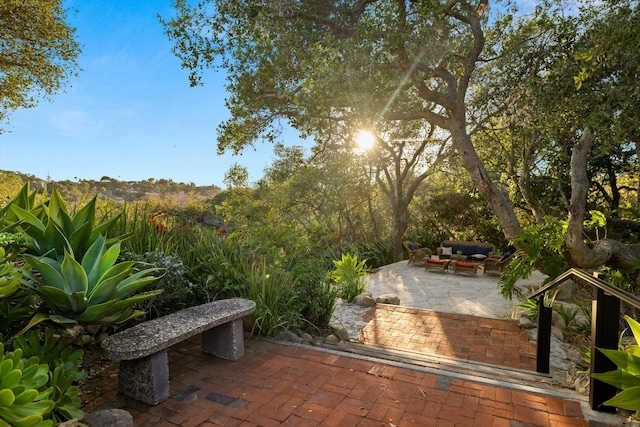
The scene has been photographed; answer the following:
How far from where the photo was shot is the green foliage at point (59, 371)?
6.18 feet

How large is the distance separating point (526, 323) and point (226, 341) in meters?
4.54

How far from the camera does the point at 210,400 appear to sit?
2617 millimetres

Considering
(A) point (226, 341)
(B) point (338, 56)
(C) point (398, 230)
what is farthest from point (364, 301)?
(C) point (398, 230)

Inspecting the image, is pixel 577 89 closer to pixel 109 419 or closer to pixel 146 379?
pixel 146 379

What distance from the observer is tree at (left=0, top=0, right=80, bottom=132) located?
367 inches

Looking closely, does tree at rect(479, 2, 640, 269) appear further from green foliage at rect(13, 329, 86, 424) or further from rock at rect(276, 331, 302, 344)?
Answer: green foliage at rect(13, 329, 86, 424)

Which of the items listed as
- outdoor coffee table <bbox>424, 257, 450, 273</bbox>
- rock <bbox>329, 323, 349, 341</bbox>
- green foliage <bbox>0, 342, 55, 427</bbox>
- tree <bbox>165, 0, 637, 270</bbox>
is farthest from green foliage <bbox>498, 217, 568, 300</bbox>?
green foliage <bbox>0, 342, 55, 427</bbox>

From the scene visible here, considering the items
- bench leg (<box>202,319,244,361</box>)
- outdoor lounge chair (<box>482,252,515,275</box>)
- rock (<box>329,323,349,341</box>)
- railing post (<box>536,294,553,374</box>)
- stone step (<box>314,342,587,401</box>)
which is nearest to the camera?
stone step (<box>314,342,587,401</box>)

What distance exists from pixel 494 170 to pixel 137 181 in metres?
27.0

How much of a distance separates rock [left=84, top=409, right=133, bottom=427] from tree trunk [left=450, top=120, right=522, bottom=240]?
670 cm

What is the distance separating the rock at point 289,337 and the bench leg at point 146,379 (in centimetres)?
148

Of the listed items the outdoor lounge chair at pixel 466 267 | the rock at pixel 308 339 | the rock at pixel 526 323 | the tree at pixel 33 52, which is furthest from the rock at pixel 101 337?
the tree at pixel 33 52

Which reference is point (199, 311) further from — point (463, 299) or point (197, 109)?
point (463, 299)

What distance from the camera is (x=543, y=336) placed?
12.0ft
